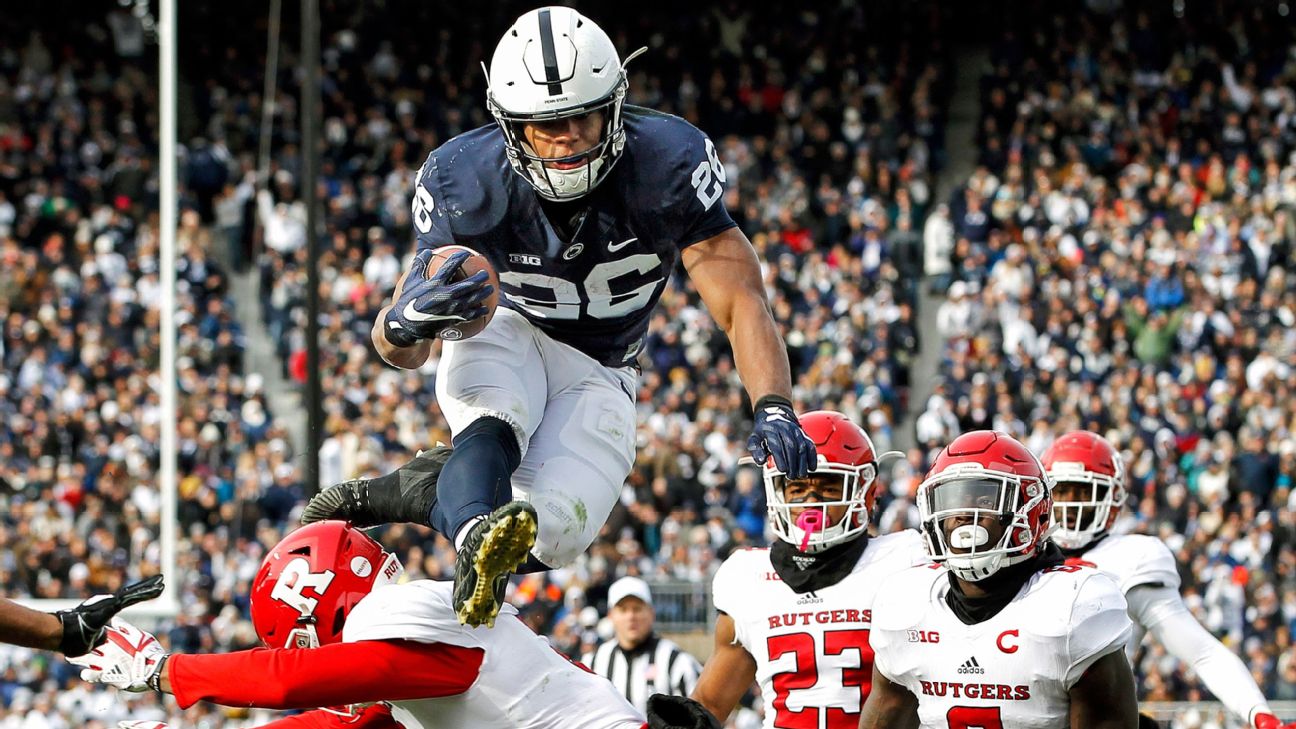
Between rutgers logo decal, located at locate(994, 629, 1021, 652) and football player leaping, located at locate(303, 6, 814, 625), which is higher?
football player leaping, located at locate(303, 6, 814, 625)

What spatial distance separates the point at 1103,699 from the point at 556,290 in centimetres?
181

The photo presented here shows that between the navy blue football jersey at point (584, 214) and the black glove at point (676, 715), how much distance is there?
49.7 inches

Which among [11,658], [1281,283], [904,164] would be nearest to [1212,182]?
[1281,283]

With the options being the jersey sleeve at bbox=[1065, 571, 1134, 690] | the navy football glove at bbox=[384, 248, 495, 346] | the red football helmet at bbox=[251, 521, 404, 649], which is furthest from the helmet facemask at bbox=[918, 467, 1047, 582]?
the red football helmet at bbox=[251, 521, 404, 649]

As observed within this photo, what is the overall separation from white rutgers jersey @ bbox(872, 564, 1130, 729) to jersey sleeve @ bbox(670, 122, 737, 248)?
111 cm

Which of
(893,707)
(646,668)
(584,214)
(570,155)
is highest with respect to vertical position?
(570,155)

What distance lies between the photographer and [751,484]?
1612cm

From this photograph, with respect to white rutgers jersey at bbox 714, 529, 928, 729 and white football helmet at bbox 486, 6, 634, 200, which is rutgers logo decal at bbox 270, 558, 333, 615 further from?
white rutgers jersey at bbox 714, 529, 928, 729

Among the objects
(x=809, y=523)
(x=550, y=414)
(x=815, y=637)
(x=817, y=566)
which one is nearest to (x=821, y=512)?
(x=809, y=523)

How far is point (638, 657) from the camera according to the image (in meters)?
8.85

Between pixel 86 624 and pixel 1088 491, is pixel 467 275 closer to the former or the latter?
pixel 86 624

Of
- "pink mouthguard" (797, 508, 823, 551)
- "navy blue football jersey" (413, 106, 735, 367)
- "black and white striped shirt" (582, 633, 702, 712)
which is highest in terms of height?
"navy blue football jersey" (413, 106, 735, 367)

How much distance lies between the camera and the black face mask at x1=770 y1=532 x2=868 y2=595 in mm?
5727

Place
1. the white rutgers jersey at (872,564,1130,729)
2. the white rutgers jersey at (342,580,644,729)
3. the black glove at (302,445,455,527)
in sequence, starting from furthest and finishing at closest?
the black glove at (302,445,455,527)
the white rutgers jersey at (872,564,1130,729)
the white rutgers jersey at (342,580,644,729)
